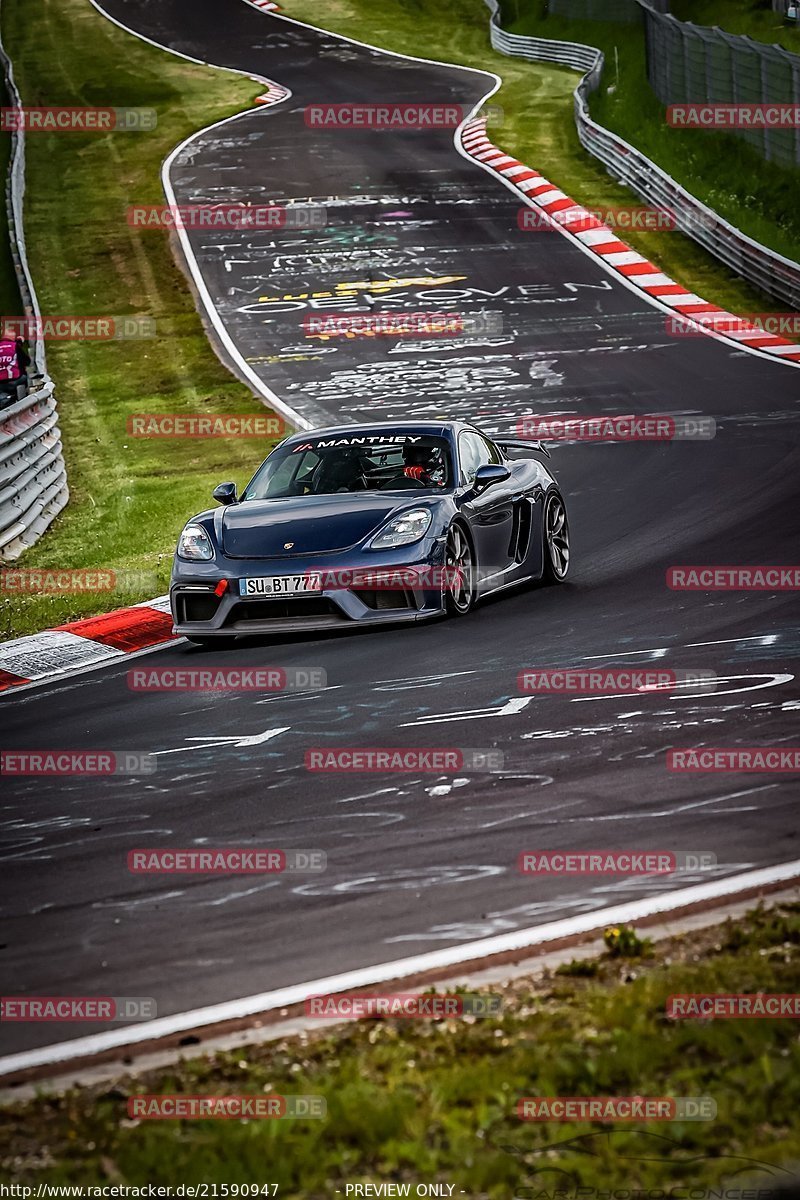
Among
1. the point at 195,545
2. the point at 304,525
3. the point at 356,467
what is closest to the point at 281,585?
the point at 304,525

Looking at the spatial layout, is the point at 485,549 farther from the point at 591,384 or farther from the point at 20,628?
the point at 591,384

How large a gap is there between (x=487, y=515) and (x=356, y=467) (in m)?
0.94

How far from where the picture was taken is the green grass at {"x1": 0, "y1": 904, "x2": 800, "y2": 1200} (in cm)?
399

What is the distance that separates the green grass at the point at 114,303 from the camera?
16000mm

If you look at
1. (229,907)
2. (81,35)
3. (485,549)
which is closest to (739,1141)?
(229,907)

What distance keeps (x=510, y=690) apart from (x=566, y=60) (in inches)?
1613

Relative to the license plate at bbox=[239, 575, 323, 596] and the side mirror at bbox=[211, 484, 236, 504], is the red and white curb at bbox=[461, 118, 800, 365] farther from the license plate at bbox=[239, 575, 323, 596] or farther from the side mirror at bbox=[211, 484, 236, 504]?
the license plate at bbox=[239, 575, 323, 596]

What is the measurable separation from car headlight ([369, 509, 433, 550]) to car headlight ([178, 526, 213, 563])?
108cm

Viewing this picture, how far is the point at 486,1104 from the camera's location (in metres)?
4.31

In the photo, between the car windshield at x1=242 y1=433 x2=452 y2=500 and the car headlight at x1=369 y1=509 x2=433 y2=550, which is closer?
the car headlight at x1=369 y1=509 x2=433 y2=550

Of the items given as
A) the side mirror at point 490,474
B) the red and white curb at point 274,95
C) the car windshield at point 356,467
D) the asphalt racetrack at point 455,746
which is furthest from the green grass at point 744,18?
the side mirror at point 490,474

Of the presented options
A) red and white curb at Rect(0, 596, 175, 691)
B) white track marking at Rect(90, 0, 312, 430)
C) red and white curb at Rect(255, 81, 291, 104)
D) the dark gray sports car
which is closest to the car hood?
the dark gray sports car

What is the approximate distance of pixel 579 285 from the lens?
28.2 metres

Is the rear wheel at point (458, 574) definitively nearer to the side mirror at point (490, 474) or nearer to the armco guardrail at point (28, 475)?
the side mirror at point (490, 474)
